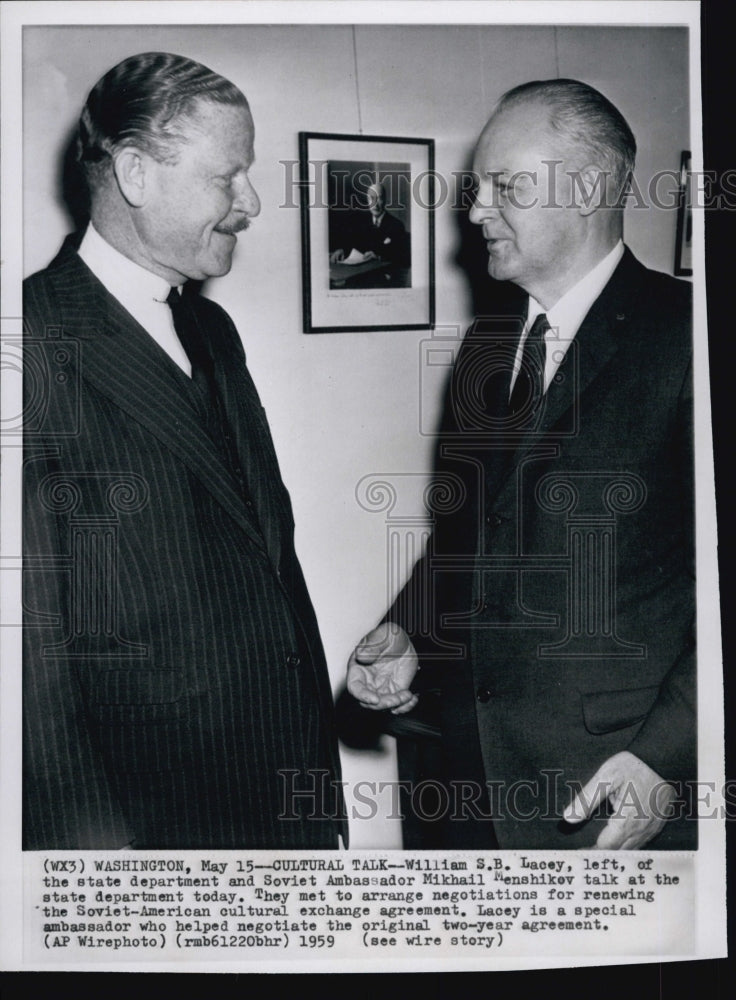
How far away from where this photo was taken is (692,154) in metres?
1.15

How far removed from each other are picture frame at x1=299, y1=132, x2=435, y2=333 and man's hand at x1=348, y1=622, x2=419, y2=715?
37 cm

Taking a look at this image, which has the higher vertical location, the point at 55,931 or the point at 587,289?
the point at 587,289

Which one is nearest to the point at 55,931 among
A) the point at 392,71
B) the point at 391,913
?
the point at 391,913

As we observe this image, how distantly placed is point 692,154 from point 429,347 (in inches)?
15.4

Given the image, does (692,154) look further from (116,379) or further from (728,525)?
(116,379)

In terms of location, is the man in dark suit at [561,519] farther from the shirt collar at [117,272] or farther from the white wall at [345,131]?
the shirt collar at [117,272]

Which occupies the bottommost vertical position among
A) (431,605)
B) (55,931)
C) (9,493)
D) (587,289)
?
(55,931)

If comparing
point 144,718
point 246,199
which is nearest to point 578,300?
point 246,199

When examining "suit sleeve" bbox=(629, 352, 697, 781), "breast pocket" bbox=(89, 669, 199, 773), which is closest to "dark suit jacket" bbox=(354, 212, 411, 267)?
"suit sleeve" bbox=(629, 352, 697, 781)

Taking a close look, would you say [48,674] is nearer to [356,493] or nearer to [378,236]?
[356,493]

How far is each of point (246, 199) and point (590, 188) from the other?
15.7 inches

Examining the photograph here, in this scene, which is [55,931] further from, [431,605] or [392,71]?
[392,71]

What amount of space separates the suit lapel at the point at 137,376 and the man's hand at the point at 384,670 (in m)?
0.20

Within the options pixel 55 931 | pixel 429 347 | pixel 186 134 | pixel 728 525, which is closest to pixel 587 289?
pixel 429 347
